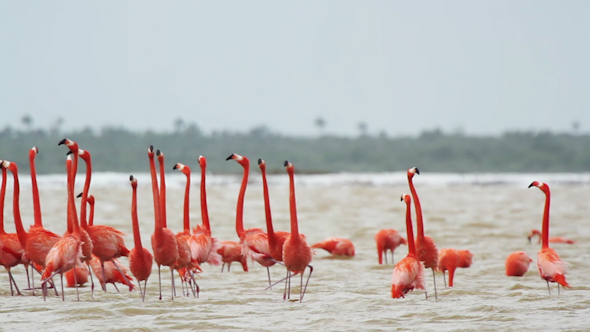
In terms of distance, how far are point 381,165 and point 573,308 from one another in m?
41.4

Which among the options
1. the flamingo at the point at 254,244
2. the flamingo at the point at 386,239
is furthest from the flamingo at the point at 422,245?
the flamingo at the point at 386,239

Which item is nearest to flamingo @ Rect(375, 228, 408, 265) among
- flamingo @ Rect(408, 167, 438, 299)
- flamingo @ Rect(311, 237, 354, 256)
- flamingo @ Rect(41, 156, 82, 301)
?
flamingo @ Rect(311, 237, 354, 256)

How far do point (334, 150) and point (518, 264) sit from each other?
4487 centimetres

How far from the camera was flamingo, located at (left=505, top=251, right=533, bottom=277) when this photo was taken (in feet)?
25.0

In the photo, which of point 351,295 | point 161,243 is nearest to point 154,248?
point 161,243

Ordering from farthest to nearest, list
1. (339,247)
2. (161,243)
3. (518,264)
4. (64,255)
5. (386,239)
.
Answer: (339,247) → (386,239) → (518,264) → (161,243) → (64,255)

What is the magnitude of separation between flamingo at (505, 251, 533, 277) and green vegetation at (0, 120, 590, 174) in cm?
3626

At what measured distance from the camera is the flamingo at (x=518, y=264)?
7.61m

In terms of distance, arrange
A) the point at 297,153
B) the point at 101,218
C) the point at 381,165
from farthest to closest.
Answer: the point at 297,153 < the point at 381,165 < the point at 101,218

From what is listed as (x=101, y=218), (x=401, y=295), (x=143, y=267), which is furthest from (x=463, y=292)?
(x=101, y=218)

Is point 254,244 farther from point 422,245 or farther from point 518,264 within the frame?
point 518,264

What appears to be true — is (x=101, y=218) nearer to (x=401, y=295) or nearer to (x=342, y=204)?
(x=342, y=204)

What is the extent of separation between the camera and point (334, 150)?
2064 inches

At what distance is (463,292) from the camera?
6.69 m
